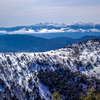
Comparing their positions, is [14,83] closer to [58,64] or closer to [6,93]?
[6,93]

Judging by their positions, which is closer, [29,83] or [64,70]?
[29,83]

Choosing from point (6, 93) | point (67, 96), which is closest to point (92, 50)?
point (67, 96)

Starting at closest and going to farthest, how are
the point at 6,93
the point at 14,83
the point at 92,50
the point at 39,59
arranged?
the point at 6,93, the point at 14,83, the point at 39,59, the point at 92,50

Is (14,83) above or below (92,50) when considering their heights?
below

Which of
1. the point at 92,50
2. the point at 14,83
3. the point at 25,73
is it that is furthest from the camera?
the point at 92,50

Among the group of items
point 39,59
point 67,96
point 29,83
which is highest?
point 39,59

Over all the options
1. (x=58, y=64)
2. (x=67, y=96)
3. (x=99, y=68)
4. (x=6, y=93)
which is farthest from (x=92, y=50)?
(x=6, y=93)

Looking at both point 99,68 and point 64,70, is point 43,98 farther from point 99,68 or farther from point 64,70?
point 99,68
